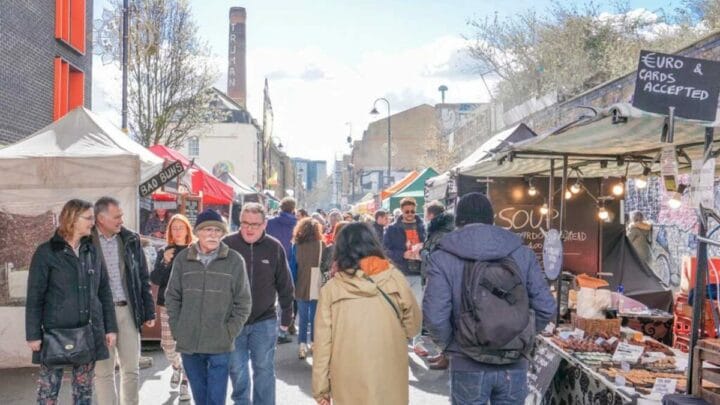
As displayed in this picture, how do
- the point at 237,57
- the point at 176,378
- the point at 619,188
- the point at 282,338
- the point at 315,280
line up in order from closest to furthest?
the point at 176,378 < the point at 315,280 < the point at 619,188 < the point at 282,338 < the point at 237,57

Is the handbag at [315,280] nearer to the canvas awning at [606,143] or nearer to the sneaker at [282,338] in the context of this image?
the sneaker at [282,338]

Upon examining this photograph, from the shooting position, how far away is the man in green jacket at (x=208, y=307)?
4.90 meters

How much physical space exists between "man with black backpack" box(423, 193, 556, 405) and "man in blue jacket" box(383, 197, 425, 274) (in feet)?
16.9

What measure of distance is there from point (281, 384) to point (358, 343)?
3.85m

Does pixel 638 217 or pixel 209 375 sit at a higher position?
pixel 638 217

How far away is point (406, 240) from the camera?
30.9 ft

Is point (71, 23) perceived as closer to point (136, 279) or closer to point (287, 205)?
point (287, 205)

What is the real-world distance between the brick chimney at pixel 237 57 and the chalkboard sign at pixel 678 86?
5989 cm

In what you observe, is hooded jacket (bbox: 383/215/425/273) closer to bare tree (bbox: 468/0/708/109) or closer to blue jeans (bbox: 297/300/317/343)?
blue jeans (bbox: 297/300/317/343)

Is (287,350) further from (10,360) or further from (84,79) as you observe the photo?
(84,79)

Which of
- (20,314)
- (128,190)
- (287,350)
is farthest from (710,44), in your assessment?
(20,314)

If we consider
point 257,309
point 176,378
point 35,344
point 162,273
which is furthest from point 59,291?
point 176,378

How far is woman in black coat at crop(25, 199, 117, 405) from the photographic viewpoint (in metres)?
4.73

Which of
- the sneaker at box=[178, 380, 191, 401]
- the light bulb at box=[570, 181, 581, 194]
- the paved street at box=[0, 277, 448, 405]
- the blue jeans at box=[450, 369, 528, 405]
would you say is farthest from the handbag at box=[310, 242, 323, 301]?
the blue jeans at box=[450, 369, 528, 405]
